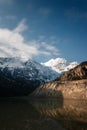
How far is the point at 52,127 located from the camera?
202 feet

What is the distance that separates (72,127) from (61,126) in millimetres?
3296

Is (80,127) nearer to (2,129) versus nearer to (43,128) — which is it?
(43,128)

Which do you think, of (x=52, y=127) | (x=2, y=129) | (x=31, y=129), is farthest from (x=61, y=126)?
(x=2, y=129)

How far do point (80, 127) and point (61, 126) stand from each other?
200 inches

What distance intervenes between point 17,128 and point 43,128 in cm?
592

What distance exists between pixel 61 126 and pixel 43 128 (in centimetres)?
479

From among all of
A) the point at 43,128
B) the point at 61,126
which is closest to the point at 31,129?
the point at 43,128

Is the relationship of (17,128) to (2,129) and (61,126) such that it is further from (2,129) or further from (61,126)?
(61,126)

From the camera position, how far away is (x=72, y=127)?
196ft

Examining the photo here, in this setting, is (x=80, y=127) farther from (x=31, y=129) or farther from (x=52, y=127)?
(x=31, y=129)

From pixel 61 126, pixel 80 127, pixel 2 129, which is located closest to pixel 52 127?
pixel 61 126

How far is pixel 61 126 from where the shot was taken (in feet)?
204

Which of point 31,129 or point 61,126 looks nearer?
point 31,129

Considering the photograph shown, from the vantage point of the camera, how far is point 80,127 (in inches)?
2324
